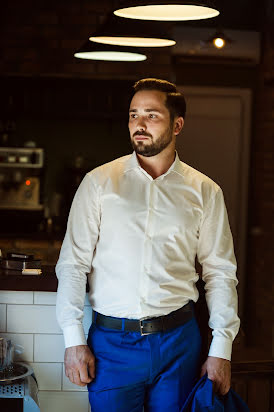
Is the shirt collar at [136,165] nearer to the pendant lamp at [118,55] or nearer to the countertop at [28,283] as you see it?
the countertop at [28,283]

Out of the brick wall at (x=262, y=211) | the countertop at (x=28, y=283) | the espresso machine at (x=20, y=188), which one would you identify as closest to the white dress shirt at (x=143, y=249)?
the countertop at (x=28, y=283)

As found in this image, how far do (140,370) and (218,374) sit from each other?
1.00ft

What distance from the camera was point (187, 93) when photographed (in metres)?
6.06

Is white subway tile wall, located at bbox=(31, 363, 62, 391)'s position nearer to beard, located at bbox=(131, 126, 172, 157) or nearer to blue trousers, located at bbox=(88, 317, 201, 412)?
blue trousers, located at bbox=(88, 317, 201, 412)

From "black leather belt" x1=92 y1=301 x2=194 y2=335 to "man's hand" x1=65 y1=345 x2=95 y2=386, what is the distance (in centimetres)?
12

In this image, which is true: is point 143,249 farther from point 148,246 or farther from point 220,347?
point 220,347

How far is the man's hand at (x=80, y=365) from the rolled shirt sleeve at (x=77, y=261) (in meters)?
0.03

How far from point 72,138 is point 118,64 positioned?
100cm

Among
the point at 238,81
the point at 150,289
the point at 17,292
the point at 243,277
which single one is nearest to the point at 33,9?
the point at 238,81

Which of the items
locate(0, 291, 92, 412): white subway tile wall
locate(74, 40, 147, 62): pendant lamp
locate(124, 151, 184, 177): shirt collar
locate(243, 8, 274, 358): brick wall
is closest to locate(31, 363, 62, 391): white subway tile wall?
locate(0, 291, 92, 412): white subway tile wall

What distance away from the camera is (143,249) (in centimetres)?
239

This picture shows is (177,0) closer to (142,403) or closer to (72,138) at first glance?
(142,403)

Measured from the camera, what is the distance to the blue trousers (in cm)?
233

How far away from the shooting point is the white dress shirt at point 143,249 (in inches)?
93.4
